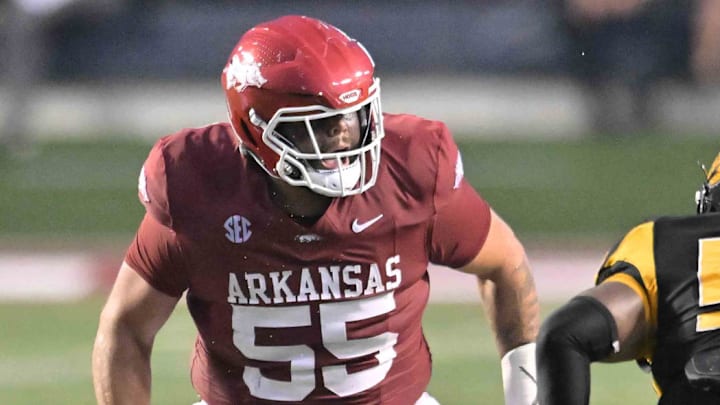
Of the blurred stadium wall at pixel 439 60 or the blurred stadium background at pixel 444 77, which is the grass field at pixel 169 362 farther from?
the blurred stadium wall at pixel 439 60

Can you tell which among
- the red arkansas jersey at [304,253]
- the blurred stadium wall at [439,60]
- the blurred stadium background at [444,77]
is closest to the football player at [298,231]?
the red arkansas jersey at [304,253]

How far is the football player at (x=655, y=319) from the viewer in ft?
8.30

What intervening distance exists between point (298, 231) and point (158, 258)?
32cm

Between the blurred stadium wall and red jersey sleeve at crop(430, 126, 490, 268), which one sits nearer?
red jersey sleeve at crop(430, 126, 490, 268)

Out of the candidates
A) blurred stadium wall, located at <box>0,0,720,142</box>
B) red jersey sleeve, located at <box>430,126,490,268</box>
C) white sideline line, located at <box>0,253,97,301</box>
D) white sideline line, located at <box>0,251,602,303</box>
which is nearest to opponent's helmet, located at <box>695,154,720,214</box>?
red jersey sleeve, located at <box>430,126,490,268</box>

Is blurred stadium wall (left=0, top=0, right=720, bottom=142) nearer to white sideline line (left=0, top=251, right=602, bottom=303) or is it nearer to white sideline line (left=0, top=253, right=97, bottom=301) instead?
white sideline line (left=0, top=253, right=97, bottom=301)

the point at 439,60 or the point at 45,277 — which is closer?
the point at 45,277

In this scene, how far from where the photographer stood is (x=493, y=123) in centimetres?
1241

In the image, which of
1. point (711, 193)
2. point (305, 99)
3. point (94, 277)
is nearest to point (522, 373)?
point (305, 99)

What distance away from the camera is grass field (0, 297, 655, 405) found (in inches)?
233

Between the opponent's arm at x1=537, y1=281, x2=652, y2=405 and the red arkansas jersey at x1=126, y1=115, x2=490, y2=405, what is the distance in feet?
2.69

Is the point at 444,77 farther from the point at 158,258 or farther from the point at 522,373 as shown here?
the point at 158,258

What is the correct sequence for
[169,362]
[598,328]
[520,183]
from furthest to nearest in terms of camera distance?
[520,183] < [169,362] < [598,328]

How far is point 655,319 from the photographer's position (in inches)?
102
